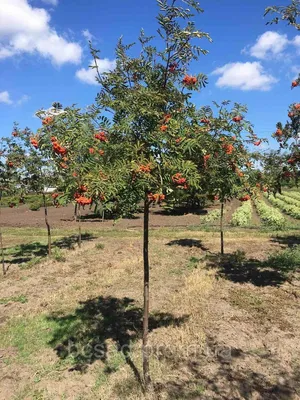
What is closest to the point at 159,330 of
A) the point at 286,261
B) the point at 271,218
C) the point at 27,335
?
the point at 27,335

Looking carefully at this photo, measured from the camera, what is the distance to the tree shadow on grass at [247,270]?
34.9 ft

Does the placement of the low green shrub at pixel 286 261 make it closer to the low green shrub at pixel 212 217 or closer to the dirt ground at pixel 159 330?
the dirt ground at pixel 159 330

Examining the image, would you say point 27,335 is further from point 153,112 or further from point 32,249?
point 32,249

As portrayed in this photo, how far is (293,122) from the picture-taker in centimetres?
927

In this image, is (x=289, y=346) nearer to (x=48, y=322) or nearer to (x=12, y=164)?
(x=48, y=322)

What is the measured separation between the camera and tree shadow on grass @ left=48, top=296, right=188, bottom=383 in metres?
6.50

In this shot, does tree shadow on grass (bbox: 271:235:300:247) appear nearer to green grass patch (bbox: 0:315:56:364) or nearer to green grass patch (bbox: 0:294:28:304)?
green grass patch (bbox: 0:294:28:304)

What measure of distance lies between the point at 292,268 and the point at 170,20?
10034 millimetres

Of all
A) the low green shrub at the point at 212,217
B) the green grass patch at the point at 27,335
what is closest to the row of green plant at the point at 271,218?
the low green shrub at the point at 212,217

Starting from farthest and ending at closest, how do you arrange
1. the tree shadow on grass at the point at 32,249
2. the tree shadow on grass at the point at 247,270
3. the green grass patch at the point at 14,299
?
the tree shadow on grass at the point at 32,249 → the tree shadow on grass at the point at 247,270 → the green grass patch at the point at 14,299

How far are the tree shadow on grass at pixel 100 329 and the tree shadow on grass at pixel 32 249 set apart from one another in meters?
6.69

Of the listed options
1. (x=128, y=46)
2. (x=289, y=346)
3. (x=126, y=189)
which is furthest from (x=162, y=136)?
(x=289, y=346)

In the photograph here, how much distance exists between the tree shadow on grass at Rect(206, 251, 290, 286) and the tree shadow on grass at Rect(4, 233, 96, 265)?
7490mm

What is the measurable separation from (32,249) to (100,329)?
10423 mm
